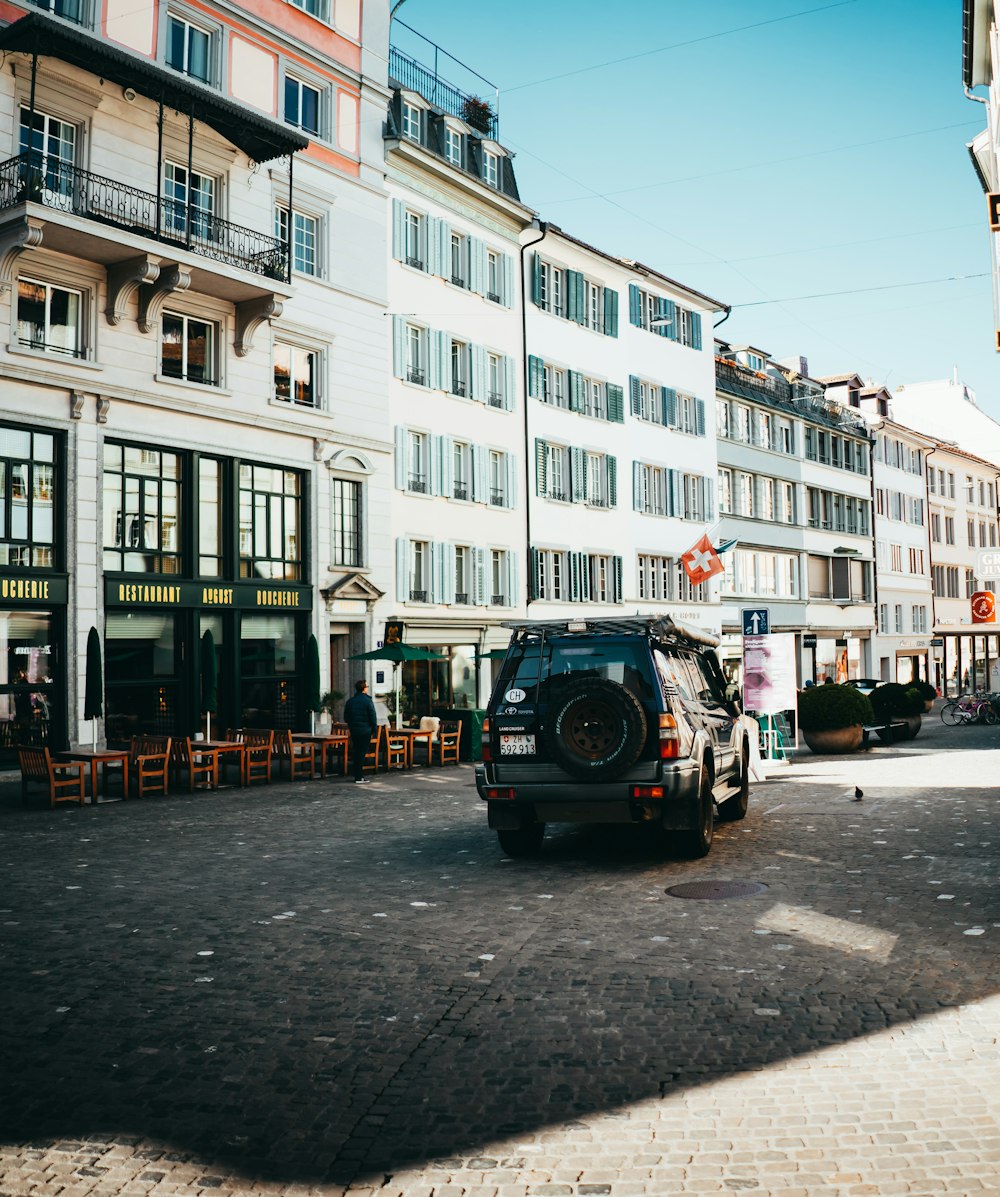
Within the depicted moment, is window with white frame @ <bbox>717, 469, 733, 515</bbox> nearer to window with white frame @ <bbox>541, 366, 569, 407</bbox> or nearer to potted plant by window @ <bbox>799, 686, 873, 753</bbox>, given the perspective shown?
window with white frame @ <bbox>541, 366, 569, 407</bbox>

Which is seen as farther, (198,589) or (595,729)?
(198,589)

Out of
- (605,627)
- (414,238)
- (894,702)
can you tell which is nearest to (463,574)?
(414,238)

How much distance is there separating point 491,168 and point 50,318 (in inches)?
725

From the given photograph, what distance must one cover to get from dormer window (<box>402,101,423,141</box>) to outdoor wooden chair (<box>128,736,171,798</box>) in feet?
66.8

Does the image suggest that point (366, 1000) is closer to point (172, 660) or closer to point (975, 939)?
point (975, 939)

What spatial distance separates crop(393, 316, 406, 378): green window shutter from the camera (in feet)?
108

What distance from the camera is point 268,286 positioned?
27250 mm

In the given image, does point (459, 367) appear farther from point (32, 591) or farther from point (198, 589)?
point (32, 591)

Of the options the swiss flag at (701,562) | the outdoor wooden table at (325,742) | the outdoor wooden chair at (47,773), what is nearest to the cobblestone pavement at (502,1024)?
the outdoor wooden chair at (47,773)

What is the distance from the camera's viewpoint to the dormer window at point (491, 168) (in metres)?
37.7

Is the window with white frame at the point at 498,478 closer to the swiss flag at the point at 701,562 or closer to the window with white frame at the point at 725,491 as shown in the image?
the swiss flag at the point at 701,562

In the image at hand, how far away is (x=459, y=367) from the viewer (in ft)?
118

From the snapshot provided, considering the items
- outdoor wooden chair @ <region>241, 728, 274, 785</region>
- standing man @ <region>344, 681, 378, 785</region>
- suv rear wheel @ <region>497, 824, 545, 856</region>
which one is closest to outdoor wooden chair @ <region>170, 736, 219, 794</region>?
outdoor wooden chair @ <region>241, 728, 274, 785</region>

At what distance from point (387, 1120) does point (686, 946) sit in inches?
139
